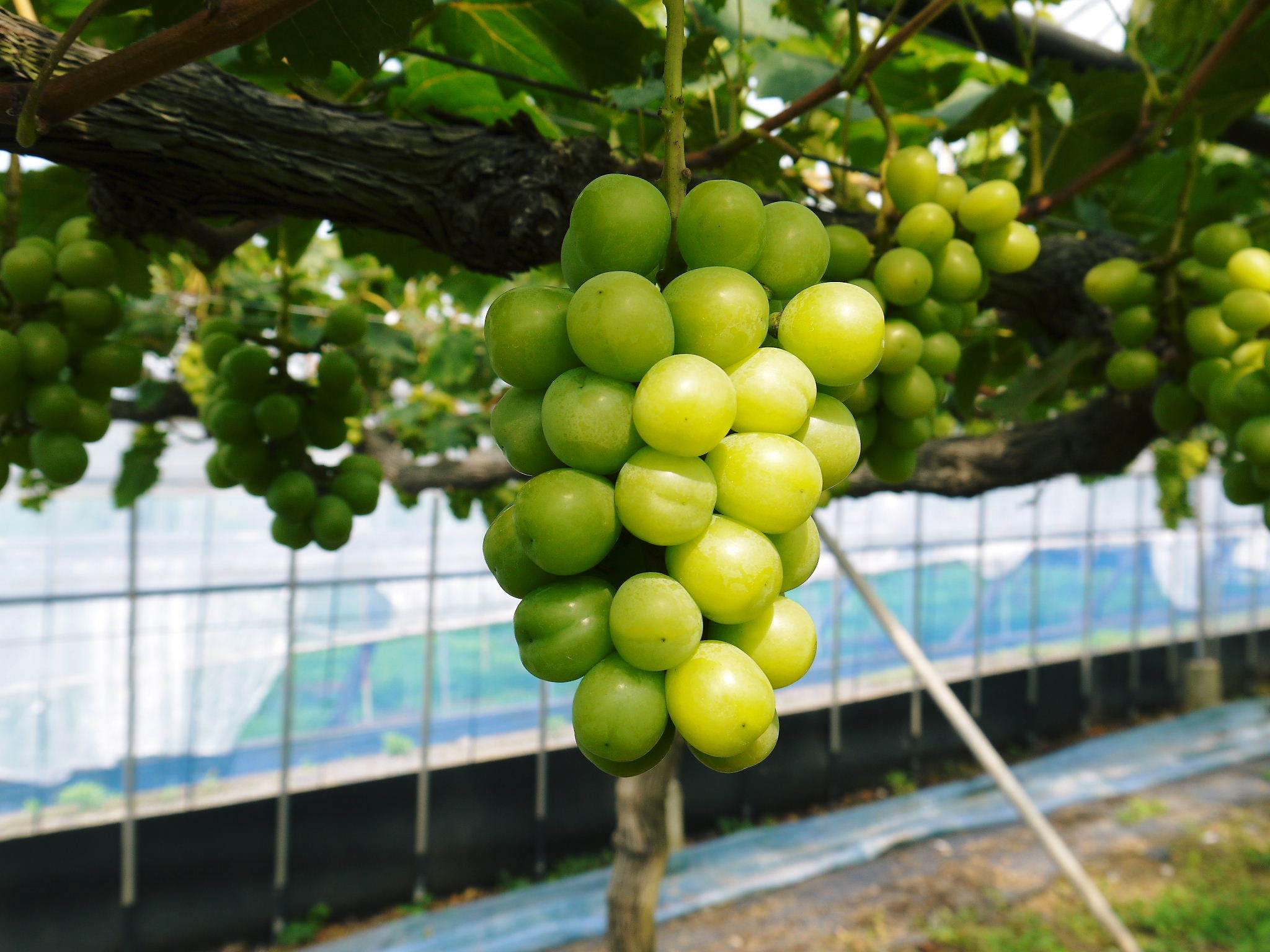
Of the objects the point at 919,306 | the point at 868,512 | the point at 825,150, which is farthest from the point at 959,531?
the point at 919,306

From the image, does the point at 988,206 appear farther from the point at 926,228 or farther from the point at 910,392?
the point at 910,392

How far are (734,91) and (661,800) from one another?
2411mm

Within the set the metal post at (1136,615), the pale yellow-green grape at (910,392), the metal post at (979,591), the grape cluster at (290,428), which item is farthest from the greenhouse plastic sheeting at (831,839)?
the pale yellow-green grape at (910,392)

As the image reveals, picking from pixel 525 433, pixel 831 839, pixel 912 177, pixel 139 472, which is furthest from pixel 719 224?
pixel 831 839

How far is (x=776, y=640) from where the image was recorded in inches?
20.5

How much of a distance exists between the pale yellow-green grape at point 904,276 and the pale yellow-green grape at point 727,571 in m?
0.51

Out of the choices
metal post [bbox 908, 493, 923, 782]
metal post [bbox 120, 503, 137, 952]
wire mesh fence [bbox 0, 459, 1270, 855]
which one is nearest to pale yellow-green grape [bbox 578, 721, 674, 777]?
wire mesh fence [bbox 0, 459, 1270, 855]

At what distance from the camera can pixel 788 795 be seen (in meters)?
6.98

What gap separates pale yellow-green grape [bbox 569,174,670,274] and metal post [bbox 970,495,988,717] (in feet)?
27.1

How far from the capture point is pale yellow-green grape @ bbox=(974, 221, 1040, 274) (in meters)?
1.02

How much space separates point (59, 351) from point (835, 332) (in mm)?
1024

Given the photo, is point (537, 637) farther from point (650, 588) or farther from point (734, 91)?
point (734, 91)

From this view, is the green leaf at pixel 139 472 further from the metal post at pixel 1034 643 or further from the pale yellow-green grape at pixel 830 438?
the metal post at pixel 1034 643

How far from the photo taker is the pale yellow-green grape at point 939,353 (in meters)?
0.95
